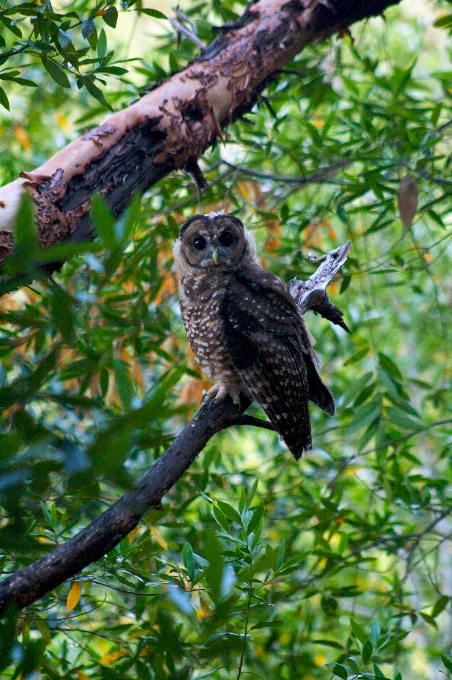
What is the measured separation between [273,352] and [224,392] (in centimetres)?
23

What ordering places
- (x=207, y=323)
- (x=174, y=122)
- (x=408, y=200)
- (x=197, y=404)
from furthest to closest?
(x=197, y=404)
(x=408, y=200)
(x=207, y=323)
(x=174, y=122)

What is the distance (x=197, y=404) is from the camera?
9.36ft

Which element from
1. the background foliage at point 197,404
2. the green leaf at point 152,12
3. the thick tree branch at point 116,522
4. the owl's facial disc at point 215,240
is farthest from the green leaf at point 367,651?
the green leaf at point 152,12

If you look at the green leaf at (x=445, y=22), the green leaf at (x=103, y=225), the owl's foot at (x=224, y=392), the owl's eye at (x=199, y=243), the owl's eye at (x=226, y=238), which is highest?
the green leaf at (x=103, y=225)

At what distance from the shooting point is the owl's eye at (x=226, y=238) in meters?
2.59

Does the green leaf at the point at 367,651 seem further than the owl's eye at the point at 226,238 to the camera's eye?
No

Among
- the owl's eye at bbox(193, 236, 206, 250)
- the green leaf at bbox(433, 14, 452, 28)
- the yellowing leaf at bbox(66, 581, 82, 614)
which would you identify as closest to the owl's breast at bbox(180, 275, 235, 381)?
the owl's eye at bbox(193, 236, 206, 250)

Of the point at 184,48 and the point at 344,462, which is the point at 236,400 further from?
the point at 184,48

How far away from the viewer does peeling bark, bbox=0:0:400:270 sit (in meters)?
2.09

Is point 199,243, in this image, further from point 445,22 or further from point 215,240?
point 445,22

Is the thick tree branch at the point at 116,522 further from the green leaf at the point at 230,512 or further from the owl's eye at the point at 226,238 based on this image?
the owl's eye at the point at 226,238

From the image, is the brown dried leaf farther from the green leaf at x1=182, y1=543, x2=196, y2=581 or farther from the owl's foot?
the green leaf at x1=182, y1=543, x2=196, y2=581

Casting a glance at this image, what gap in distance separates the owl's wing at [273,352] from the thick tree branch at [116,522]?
0.52 feet

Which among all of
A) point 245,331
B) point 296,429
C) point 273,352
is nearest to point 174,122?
point 245,331
